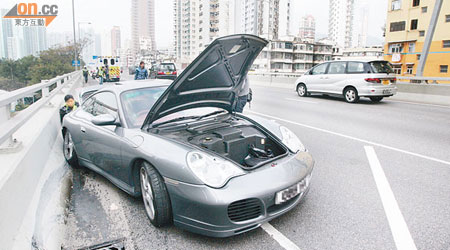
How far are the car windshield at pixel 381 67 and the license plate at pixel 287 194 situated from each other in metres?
10.8

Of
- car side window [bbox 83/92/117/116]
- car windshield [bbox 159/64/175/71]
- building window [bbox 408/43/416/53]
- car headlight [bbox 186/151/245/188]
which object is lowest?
car headlight [bbox 186/151/245/188]

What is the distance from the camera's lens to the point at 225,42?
3289 millimetres

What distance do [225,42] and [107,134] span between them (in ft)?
5.70

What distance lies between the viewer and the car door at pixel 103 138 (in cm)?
373

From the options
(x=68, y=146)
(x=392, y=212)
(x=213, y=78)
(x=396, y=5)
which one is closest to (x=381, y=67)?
(x=392, y=212)

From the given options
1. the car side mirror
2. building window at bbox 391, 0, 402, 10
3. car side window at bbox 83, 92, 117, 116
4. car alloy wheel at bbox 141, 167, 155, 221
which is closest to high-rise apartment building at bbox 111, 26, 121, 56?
building window at bbox 391, 0, 402, 10

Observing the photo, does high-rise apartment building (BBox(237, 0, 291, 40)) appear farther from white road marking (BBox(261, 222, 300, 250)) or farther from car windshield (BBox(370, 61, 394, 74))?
white road marking (BBox(261, 222, 300, 250))

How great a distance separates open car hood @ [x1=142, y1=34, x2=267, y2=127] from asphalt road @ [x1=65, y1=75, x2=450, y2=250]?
111cm

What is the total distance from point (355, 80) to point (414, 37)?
4281 centimetres

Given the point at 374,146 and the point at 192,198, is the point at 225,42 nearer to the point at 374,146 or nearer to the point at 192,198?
the point at 192,198

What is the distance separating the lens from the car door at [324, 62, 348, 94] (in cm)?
1328

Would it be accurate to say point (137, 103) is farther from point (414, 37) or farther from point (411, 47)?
point (411, 47)

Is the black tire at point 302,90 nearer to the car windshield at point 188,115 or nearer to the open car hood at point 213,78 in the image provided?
the car windshield at point 188,115

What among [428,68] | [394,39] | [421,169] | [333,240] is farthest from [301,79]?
[394,39]
